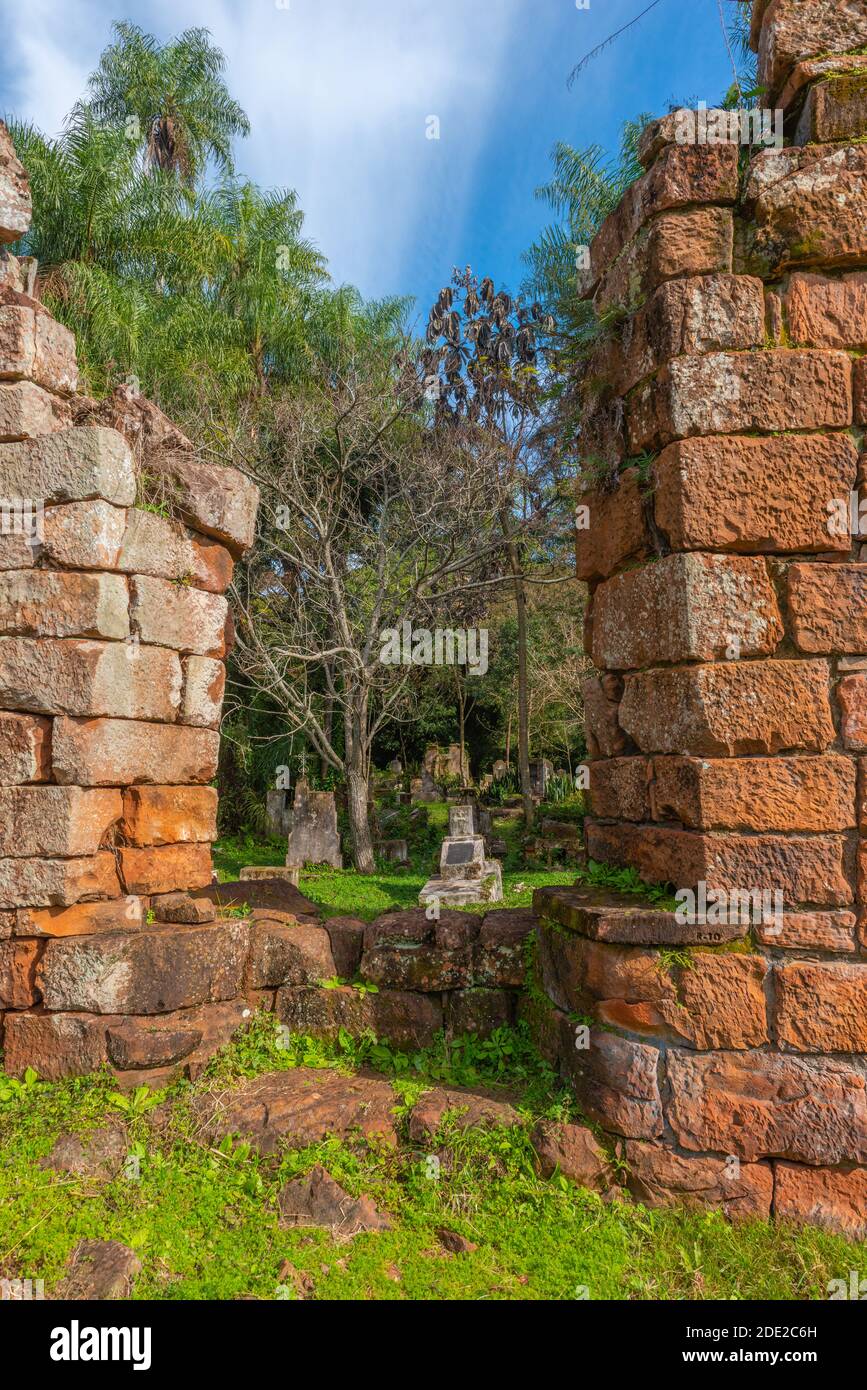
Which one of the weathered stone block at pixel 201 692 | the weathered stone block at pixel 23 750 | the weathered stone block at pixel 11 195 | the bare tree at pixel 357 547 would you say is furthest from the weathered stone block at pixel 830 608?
the bare tree at pixel 357 547

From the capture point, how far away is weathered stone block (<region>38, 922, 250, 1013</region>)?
427cm

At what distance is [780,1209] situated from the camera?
10.6 ft

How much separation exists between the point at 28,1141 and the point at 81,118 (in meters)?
22.0

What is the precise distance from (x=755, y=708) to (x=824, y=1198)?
1.90 m

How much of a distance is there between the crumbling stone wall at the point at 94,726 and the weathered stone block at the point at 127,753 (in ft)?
0.04

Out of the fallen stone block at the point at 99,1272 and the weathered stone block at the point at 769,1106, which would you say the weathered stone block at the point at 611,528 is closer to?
the weathered stone block at the point at 769,1106

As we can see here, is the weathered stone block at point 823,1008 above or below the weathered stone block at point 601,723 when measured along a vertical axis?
below

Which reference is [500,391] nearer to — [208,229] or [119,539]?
[208,229]

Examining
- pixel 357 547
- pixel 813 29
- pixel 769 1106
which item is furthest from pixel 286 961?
pixel 357 547

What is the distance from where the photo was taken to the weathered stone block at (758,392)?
3518mm

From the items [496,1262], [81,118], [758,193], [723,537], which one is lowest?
[496,1262]

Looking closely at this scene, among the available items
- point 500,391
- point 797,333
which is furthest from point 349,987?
point 500,391

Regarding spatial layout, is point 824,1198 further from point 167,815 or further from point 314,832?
point 314,832

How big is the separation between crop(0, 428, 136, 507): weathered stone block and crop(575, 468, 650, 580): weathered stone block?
2555mm
